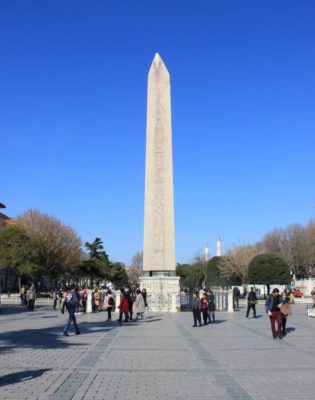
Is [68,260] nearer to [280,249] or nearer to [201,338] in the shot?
[280,249]

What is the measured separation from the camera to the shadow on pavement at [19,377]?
25.5 ft

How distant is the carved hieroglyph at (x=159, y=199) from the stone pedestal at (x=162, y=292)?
0.75m

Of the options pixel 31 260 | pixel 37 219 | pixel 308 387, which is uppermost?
pixel 37 219

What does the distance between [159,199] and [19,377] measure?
19011mm

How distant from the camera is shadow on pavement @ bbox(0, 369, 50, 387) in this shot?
7.77 meters

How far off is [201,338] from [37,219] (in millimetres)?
48421

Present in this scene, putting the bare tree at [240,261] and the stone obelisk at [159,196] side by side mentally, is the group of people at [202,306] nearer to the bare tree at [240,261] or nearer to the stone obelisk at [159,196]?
the stone obelisk at [159,196]

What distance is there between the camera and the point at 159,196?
88.0ft

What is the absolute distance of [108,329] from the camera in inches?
672

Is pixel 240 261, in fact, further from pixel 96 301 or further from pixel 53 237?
pixel 96 301

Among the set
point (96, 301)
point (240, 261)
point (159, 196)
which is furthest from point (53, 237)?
point (159, 196)

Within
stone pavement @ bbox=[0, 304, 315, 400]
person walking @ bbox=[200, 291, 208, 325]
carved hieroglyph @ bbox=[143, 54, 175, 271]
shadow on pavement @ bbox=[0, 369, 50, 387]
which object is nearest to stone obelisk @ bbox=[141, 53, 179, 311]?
carved hieroglyph @ bbox=[143, 54, 175, 271]

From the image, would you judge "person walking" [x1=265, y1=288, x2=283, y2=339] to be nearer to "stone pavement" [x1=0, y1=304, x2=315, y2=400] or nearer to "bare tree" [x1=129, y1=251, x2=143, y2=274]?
"stone pavement" [x1=0, y1=304, x2=315, y2=400]

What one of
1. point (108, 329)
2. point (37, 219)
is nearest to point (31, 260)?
point (37, 219)
